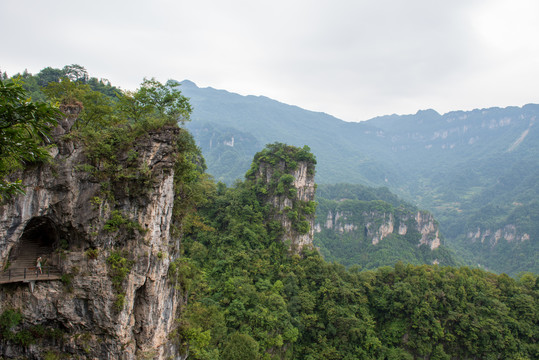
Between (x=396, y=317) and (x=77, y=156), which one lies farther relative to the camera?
(x=396, y=317)

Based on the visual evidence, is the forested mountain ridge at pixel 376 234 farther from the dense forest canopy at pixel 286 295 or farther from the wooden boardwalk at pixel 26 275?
the wooden boardwalk at pixel 26 275

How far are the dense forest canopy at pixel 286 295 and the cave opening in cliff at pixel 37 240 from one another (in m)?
5.75

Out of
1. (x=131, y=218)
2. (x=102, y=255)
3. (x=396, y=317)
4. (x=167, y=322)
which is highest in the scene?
(x=131, y=218)

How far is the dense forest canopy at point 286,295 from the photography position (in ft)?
57.0

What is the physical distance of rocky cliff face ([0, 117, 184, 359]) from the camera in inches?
517

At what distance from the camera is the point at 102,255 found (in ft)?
45.1

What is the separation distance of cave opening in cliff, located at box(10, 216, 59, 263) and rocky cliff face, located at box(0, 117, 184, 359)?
49mm

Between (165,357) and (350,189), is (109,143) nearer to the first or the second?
(165,357)

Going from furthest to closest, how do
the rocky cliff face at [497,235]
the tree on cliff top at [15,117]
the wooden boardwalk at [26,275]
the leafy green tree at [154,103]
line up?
the rocky cliff face at [497,235] < the leafy green tree at [154,103] < the wooden boardwalk at [26,275] < the tree on cliff top at [15,117]

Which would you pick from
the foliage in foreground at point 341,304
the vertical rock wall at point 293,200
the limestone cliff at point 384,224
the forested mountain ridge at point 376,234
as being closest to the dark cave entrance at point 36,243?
the foliage in foreground at point 341,304

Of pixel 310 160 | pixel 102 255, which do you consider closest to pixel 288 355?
pixel 102 255

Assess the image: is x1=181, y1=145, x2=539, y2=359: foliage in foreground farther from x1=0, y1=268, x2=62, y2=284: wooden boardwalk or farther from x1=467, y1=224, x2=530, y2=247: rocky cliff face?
x1=467, y1=224, x2=530, y2=247: rocky cliff face

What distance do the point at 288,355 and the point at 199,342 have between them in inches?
413

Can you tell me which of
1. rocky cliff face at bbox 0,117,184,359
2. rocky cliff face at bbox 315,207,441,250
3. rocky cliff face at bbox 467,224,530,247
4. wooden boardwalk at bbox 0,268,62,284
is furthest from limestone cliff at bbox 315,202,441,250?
Answer: wooden boardwalk at bbox 0,268,62,284
